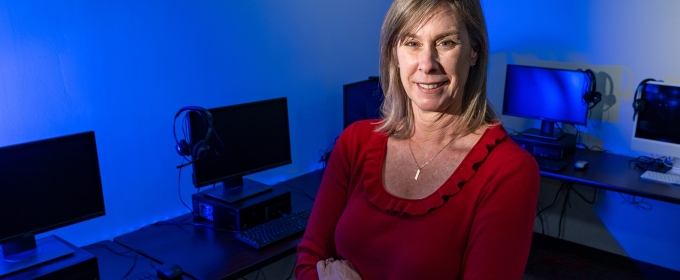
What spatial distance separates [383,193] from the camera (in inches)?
55.8

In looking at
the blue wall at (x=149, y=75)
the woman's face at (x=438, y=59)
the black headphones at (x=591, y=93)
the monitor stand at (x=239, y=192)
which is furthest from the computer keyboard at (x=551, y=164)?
the woman's face at (x=438, y=59)

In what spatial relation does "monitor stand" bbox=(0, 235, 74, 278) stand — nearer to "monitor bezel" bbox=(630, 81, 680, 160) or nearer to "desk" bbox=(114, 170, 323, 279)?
"desk" bbox=(114, 170, 323, 279)

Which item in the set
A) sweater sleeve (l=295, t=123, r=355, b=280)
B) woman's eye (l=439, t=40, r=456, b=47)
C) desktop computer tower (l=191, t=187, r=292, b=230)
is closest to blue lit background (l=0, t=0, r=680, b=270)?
desktop computer tower (l=191, t=187, r=292, b=230)

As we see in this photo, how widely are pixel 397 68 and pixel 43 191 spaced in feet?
4.27

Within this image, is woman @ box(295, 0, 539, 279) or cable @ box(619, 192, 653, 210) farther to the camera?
cable @ box(619, 192, 653, 210)

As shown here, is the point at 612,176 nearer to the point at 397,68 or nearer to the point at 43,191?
the point at 397,68

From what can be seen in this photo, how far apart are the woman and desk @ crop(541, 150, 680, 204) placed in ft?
6.02

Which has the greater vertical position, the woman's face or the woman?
the woman's face

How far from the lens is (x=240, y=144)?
2598 mm

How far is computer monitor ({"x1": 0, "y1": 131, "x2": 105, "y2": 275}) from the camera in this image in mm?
1953

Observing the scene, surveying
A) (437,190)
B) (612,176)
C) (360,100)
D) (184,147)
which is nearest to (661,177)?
(612,176)

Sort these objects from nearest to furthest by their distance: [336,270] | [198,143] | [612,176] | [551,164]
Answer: [336,270] < [198,143] < [612,176] < [551,164]

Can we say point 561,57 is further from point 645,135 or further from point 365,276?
point 365,276

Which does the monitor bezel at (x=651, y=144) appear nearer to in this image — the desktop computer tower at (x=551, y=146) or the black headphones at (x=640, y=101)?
the black headphones at (x=640, y=101)
